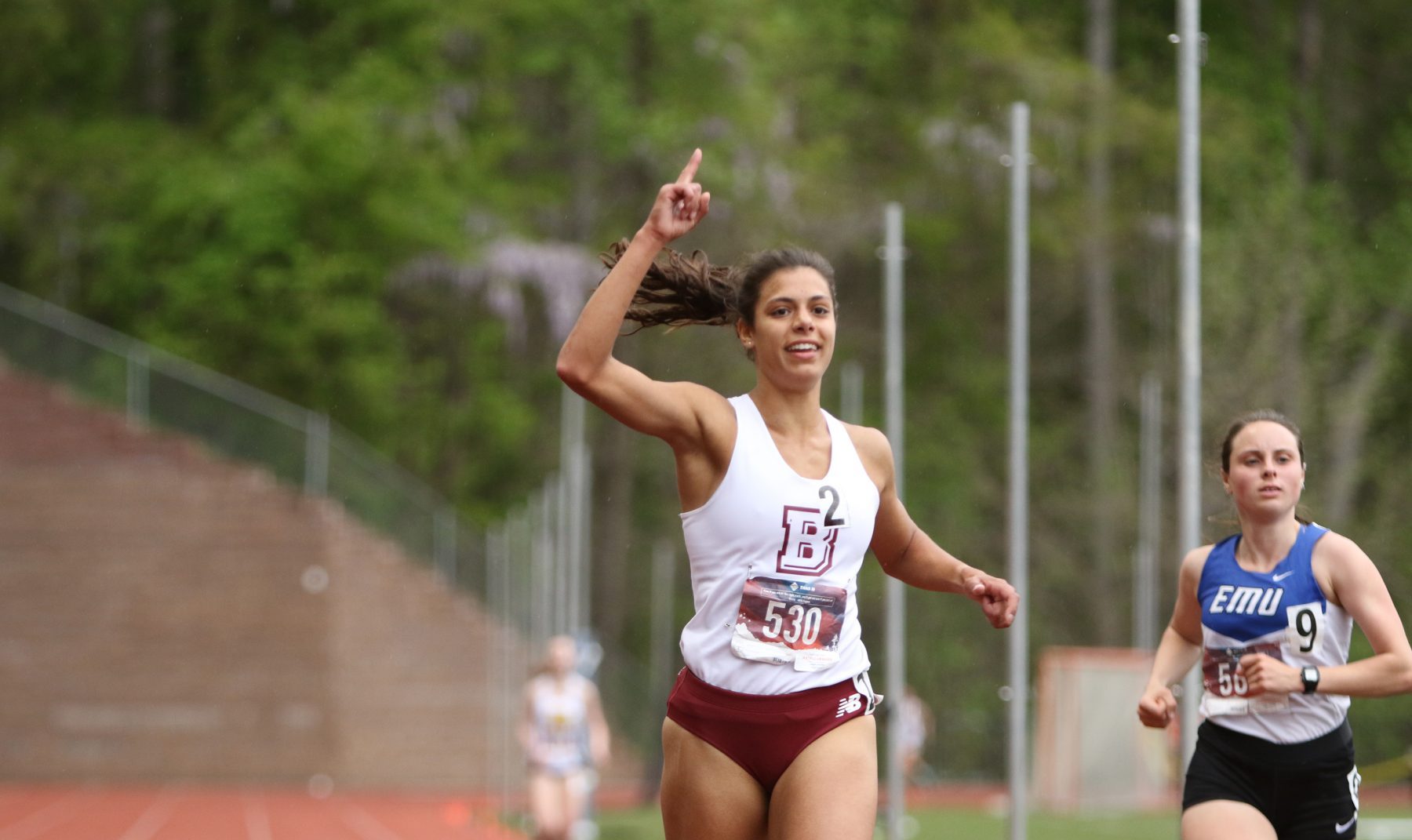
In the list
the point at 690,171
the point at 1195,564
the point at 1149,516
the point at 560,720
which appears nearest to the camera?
the point at 690,171

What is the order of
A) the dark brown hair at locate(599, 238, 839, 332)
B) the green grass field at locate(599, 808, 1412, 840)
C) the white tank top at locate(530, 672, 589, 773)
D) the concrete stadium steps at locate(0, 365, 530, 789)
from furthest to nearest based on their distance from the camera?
the concrete stadium steps at locate(0, 365, 530, 789)
the green grass field at locate(599, 808, 1412, 840)
the white tank top at locate(530, 672, 589, 773)
the dark brown hair at locate(599, 238, 839, 332)

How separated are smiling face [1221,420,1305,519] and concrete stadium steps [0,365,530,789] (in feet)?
83.8

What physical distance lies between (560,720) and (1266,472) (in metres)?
10.1

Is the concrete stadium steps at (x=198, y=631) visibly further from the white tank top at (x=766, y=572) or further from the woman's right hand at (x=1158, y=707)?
the white tank top at (x=766, y=572)

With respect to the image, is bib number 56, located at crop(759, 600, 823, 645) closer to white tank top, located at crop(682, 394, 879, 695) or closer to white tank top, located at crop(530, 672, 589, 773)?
white tank top, located at crop(682, 394, 879, 695)

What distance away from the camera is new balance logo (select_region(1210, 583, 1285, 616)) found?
6.53 m

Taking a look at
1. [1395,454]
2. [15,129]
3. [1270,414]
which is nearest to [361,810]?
[1395,454]

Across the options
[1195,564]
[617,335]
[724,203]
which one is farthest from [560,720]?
[724,203]

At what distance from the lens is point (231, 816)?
25.8 m

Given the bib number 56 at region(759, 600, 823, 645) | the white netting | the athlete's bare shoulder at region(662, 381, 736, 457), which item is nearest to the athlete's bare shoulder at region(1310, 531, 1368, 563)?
the bib number 56 at region(759, 600, 823, 645)

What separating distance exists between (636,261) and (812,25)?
1574 inches

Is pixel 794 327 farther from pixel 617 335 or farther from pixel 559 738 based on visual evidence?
pixel 559 738

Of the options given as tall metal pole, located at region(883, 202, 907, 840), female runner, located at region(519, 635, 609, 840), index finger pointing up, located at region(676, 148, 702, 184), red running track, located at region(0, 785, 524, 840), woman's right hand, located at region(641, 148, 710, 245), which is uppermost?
index finger pointing up, located at region(676, 148, 702, 184)

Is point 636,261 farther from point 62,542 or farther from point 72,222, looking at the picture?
point 72,222
